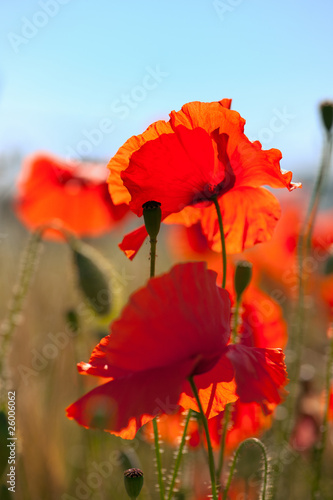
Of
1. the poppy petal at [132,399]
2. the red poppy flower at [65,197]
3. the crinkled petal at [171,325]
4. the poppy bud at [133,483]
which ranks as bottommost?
the poppy bud at [133,483]

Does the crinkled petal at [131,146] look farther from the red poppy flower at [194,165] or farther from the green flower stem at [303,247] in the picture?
the green flower stem at [303,247]

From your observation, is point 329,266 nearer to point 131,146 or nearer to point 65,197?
point 131,146

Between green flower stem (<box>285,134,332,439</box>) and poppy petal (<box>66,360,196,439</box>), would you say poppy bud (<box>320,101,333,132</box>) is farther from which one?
poppy petal (<box>66,360,196,439</box>)

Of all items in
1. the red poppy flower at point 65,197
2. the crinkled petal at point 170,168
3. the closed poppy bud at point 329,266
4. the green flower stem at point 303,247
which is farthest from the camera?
the red poppy flower at point 65,197

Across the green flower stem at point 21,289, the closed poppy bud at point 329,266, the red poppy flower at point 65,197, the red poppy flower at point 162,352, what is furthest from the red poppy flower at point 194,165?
the red poppy flower at point 65,197

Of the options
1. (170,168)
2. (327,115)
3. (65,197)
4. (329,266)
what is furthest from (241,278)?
(65,197)

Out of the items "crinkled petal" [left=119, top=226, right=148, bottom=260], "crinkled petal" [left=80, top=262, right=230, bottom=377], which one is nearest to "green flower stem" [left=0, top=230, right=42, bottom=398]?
"crinkled petal" [left=119, top=226, right=148, bottom=260]
